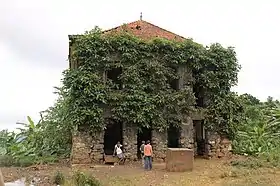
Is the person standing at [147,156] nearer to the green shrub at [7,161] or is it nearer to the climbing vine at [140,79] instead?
the climbing vine at [140,79]

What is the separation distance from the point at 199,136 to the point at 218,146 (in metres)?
2.43

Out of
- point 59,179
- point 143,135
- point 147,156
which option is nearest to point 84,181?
point 59,179

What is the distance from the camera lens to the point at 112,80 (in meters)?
24.5

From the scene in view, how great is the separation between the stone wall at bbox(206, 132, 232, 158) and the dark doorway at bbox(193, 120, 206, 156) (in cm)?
77

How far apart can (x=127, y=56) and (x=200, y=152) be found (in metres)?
7.36

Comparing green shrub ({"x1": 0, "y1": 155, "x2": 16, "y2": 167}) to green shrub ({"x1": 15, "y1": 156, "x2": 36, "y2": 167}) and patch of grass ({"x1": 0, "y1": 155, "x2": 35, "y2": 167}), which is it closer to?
patch of grass ({"x1": 0, "y1": 155, "x2": 35, "y2": 167})

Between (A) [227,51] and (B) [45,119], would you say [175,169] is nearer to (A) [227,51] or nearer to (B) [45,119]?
(A) [227,51]

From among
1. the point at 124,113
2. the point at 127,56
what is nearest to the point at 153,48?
the point at 127,56

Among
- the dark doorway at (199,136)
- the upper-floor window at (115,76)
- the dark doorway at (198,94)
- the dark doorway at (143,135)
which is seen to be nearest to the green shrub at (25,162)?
the dark doorway at (143,135)

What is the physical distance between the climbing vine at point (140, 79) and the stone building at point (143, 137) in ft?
1.56

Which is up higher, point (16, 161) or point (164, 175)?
point (16, 161)

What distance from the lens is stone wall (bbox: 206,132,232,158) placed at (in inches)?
983

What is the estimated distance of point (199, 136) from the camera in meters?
27.5

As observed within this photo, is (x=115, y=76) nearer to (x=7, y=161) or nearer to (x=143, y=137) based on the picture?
(x=143, y=137)
